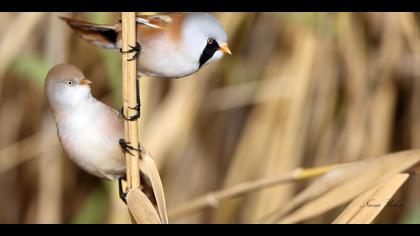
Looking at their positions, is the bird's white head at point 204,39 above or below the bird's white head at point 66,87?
above

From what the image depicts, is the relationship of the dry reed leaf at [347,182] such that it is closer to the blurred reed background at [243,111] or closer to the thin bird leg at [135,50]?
the thin bird leg at [135,50]

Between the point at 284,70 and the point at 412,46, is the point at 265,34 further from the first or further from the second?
the point at 412,46

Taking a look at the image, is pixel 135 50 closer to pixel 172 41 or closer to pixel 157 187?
pixel 172 41

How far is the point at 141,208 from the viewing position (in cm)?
57

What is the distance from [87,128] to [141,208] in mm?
128

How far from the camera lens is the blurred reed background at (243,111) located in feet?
4.30

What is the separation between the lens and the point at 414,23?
4.53 feet

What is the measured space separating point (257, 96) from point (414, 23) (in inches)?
15.5

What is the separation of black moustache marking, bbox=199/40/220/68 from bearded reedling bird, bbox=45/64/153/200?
0.13 metres

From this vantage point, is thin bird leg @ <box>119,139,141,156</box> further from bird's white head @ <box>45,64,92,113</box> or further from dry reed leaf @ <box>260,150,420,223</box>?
dry reed leaf @ <box>260,150,420,223</box>

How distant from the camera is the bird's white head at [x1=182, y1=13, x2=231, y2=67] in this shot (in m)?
0.46

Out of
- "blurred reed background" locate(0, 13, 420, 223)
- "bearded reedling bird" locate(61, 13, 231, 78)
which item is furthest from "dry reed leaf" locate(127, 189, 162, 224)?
"blurred reed background" locate(0, 13, 420, 223)

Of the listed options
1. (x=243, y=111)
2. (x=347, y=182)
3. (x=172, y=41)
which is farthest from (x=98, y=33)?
(x=243, y=111)

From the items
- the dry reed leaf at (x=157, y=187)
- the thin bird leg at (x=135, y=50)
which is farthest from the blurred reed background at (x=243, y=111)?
the thin bird leg at (x=135, y=50)
